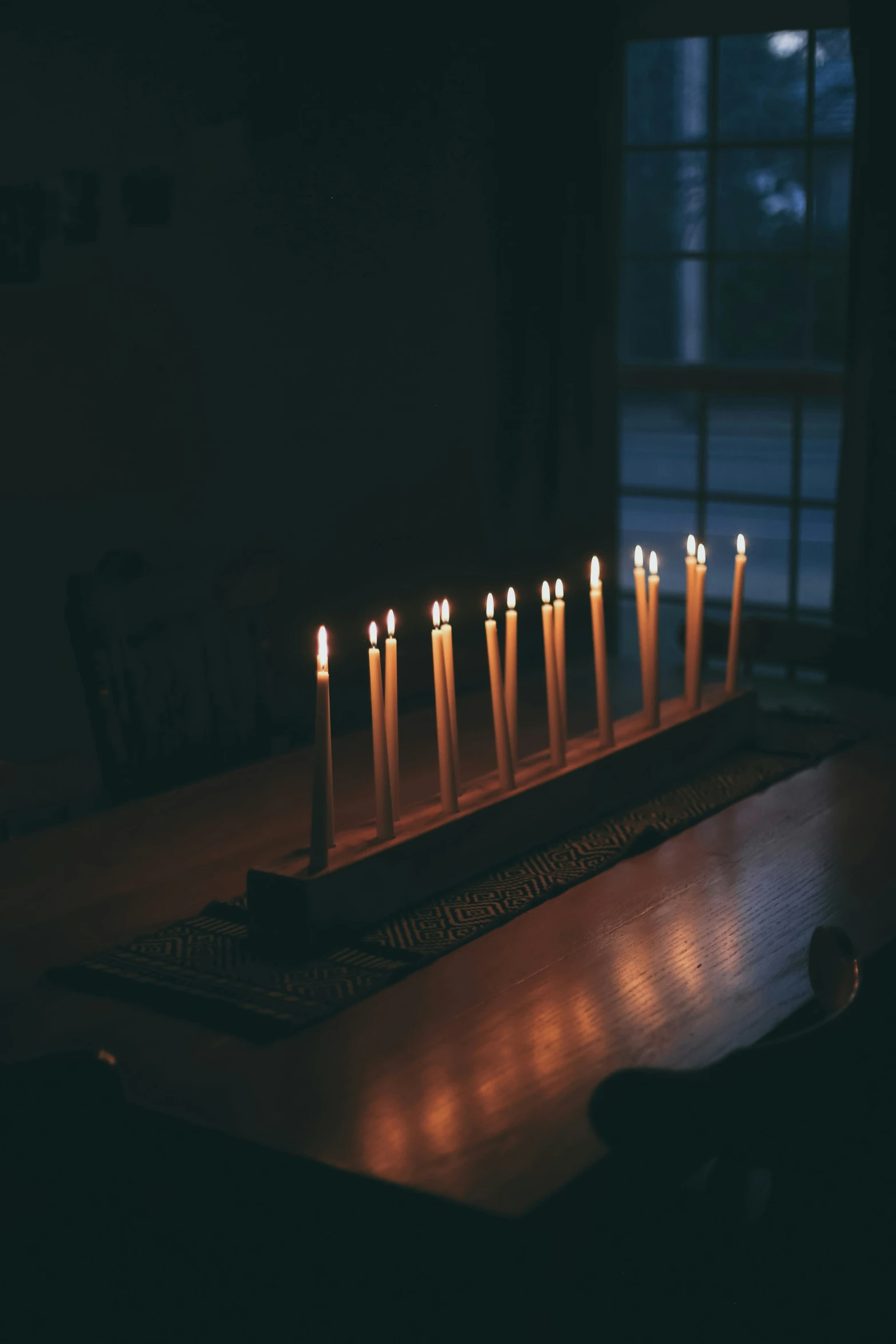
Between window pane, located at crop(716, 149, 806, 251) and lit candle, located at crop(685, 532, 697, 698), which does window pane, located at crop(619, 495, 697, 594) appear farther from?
lit candle, located at crop(685, 532, 697, 698)

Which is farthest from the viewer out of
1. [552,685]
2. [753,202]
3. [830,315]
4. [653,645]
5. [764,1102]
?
[830,315]

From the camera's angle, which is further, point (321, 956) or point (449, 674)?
point (449, 674)

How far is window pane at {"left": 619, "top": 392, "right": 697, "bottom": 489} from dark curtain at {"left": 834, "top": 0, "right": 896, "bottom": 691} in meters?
12.9

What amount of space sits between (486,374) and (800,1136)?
9.26ft

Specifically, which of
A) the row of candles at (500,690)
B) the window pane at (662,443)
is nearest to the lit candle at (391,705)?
the row of candles at (500,690)

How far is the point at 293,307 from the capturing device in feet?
10.9

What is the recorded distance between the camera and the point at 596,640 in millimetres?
2039

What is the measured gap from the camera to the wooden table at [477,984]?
1260 mm

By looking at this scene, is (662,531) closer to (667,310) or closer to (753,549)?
(667,310)

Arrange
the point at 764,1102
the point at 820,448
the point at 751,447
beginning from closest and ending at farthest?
the point at 764,1102 → the point at 751,447 → the point at 820,448

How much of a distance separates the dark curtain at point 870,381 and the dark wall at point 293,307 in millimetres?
720

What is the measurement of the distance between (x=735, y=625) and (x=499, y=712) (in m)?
0.62

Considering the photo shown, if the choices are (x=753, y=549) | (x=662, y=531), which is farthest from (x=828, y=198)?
(x=662, y=531)

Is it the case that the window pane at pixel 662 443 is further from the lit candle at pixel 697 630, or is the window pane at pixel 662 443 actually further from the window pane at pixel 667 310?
the lit candle at pixel 697 630
